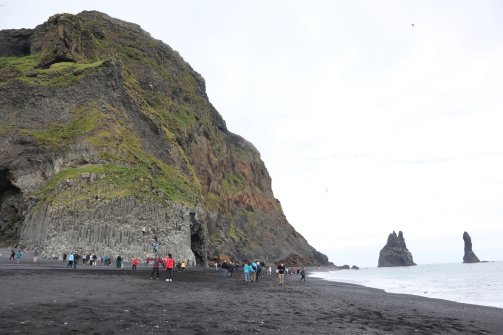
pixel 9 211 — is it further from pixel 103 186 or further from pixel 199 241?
pixel 199 241

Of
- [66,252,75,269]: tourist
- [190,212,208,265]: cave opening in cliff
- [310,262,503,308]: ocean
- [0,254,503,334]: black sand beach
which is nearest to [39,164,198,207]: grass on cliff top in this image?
[190,212,208,265]: cave opening in cliff

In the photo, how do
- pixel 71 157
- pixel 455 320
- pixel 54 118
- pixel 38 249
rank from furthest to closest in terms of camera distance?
pixel 54 118 < pixel 71 157 < pixel 38 249 < pixel 455 320

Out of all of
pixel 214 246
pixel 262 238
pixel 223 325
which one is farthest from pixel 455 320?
pixel 262 238

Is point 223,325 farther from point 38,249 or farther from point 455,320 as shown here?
point 38,249

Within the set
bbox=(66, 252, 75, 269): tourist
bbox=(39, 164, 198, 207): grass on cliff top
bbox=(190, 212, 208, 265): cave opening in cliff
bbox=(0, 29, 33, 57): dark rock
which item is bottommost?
bbox=(66, 252, 75, 269): tourist

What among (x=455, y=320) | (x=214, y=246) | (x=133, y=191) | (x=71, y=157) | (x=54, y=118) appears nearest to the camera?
(x=455, y=320)

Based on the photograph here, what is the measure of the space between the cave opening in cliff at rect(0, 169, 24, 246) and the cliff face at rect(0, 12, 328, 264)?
182 mm

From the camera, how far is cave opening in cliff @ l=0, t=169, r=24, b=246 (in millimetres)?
54250

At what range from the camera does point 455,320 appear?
18828 mm

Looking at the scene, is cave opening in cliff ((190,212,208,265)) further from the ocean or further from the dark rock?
the dark rock

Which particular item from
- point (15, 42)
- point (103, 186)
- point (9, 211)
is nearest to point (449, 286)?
point (103, 186)

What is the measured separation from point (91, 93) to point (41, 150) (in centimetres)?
1345

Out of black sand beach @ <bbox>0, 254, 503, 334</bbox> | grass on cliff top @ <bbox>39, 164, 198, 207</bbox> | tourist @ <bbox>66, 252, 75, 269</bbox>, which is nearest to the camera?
black sand beach @ <bbox>0, 254, 503, 334</bbox>

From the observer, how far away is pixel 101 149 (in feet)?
179
